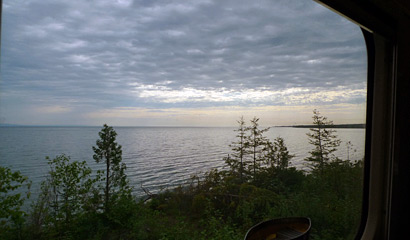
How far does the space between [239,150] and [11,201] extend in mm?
1644

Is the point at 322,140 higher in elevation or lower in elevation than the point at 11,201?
higher

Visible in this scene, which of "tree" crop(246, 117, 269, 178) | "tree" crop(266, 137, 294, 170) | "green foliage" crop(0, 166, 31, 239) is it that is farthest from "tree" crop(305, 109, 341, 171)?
"green foliage" crop(0, 166, 31, 239)

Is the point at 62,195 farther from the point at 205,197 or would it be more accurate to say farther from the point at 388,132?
the point at 388,132

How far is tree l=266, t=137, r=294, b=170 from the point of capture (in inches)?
92.6

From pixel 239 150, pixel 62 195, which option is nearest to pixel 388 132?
pixel 239 150

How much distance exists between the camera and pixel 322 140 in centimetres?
274

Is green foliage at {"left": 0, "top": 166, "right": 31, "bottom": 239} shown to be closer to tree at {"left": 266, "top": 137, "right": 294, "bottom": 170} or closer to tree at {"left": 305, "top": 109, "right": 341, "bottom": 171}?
tree at {"left": 266, "top": 137, "right": 294, "bottom": 170}

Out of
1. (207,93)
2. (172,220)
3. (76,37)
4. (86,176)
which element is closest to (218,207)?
(172,220)

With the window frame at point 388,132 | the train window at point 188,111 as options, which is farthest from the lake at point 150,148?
A: the window frame at point 388,132

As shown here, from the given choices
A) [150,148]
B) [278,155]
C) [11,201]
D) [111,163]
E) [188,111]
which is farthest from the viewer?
[278,155]

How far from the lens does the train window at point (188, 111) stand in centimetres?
91

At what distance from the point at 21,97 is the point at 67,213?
1.73 ft

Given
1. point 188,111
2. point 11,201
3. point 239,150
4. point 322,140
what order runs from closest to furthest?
1. point 11,201
2. point 188,111
3. point 239,150
4. point 322,140

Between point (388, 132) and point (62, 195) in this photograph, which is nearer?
point (62, 195)
